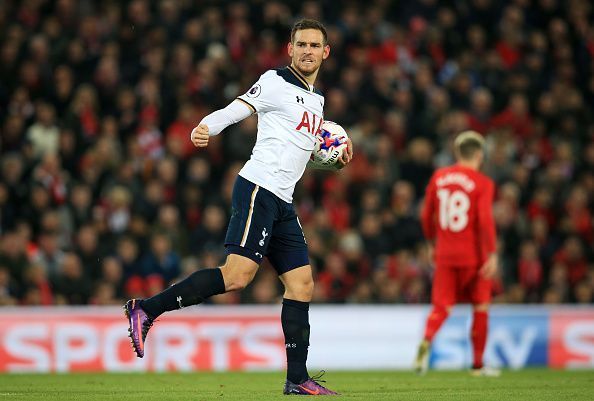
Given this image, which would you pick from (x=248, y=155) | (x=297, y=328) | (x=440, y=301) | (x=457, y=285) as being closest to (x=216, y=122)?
(x=297, y=328)

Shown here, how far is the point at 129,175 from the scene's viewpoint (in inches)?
555

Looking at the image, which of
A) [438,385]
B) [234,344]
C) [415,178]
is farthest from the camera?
[415,178]

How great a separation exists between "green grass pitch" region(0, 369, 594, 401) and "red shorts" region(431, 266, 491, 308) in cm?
69

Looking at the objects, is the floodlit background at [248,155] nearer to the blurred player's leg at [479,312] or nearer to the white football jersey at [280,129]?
the blurred player's leg at [479,312]

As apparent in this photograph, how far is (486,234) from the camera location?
33.0 ft

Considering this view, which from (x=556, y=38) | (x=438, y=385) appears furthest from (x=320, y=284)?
(x=556, y=38)

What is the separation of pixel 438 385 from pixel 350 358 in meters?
3.97

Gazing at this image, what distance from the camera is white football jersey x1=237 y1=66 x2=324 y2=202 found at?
732cm

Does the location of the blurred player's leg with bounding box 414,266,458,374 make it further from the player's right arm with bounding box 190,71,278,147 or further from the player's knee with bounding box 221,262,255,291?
the player's right arm with bounding box 190,71,278,147

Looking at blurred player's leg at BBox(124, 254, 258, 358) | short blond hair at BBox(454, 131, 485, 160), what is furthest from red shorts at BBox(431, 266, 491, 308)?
blurred player's leg at BBox(124, 254, 258, 358)

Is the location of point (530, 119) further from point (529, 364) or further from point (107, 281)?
point (107, 281)

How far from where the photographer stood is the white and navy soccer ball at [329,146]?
7727 millimetres

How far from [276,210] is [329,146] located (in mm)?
664

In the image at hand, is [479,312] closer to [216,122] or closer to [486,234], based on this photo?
[486,234]
